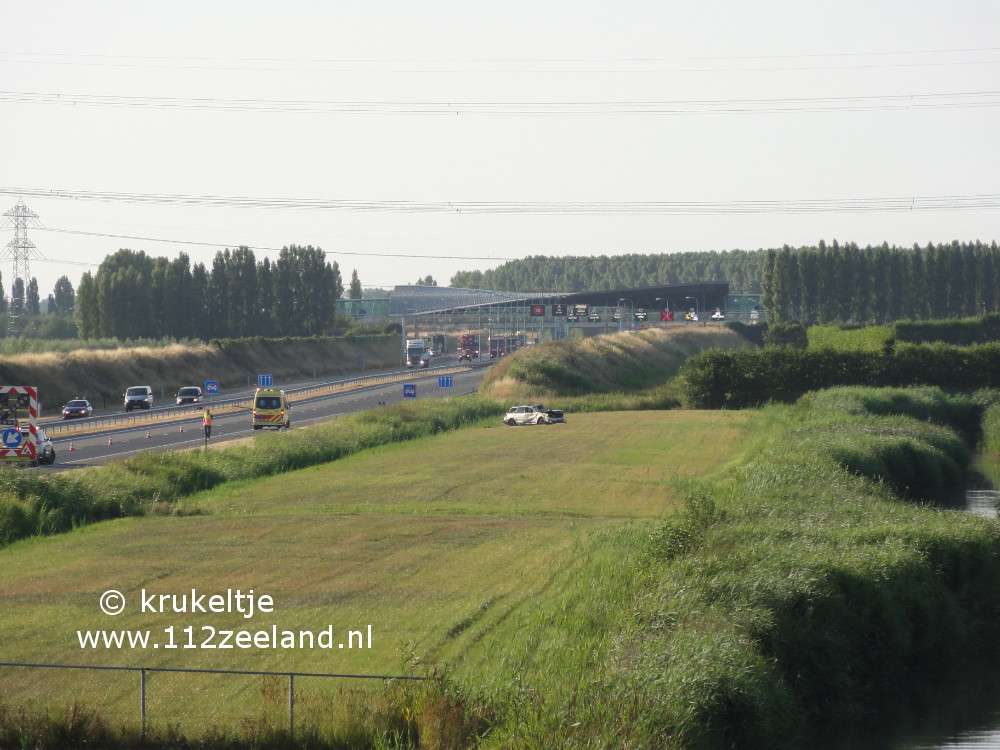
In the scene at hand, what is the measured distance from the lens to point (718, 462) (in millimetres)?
58062

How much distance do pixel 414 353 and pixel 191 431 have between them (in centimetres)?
7787

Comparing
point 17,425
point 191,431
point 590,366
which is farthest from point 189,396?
point 17,425

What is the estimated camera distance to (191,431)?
73.8 meters

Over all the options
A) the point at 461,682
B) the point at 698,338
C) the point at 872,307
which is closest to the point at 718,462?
the point at 461,682

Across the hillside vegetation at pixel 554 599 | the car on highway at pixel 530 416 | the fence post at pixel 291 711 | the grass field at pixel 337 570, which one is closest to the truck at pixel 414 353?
the car on highway at pixel 530 416

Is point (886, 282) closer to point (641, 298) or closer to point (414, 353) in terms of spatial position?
point (641, 298)

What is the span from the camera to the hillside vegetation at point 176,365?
97.2 metres

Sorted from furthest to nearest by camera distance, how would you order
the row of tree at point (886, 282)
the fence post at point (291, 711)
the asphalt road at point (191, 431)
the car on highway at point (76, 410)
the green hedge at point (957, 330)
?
the row of tree at point (886, 282) < the green hedge at point (957, 330) < the car on highway at point (76, 410) < the asphalt road at point (191, 431) < the fence post at point (291, 711)

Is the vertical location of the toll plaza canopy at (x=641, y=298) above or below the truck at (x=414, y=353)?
above

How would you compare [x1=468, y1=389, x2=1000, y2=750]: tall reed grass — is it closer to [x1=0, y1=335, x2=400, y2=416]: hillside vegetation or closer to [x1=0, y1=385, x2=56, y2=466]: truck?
[x1=0, y1=385, x2=56, y2=466]: truck

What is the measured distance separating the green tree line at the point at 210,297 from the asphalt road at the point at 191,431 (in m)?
37.2

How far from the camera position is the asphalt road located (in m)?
61.3

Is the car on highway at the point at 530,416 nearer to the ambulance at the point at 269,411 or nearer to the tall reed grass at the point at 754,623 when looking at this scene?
the ambulance at the point at 269,411

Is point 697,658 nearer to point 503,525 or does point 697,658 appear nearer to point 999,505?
point 503,525
